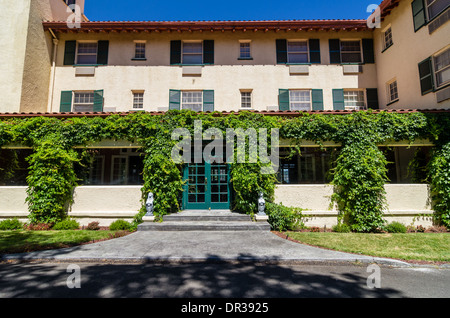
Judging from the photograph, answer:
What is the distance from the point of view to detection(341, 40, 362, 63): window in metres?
13.9

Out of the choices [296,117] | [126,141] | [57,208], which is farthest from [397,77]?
[57,208]

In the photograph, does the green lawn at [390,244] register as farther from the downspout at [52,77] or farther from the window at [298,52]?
the downspout at [52,77]

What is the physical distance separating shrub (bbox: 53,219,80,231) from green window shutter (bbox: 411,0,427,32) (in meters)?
17.7

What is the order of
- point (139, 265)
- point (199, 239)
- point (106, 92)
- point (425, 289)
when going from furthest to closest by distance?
1. point (106, 92)
2. point (199, 239)
3. point (139, 265)
4. point (425, 289)

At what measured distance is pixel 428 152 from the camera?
32.8ft

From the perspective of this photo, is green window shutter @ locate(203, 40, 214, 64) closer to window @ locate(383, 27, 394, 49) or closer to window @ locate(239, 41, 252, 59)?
window @ locate(239, 41, 252, 59)

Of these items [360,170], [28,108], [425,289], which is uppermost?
[28,108]

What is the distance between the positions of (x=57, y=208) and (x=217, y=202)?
6468 mm

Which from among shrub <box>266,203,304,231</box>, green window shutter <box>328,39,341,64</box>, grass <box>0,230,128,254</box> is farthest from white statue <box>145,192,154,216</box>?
green window shutter <box>328,39,341,64</box>

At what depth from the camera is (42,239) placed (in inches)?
282

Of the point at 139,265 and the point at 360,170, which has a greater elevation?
the point at 360,170

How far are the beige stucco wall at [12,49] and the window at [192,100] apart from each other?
27.2 ft

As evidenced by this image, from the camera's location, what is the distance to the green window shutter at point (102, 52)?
44.5 ft

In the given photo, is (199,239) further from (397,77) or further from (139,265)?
(397,77)
